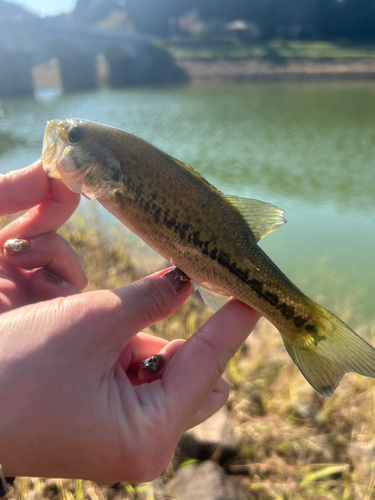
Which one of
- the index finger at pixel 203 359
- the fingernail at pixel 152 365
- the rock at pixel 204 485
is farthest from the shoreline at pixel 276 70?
the fingernail at pixel 152 365

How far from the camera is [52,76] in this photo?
51781mm

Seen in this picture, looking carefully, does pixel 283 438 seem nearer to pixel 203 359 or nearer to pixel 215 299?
pixel 215 299

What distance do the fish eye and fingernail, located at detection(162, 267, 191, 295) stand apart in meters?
0.84

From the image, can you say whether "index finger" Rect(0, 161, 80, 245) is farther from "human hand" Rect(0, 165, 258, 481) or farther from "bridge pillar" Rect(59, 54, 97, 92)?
"bridge pillar" Rect(59, 54, 97, 92)

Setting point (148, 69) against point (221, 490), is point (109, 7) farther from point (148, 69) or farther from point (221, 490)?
point (221, 490)

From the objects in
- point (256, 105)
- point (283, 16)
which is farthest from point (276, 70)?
point (283, 16)

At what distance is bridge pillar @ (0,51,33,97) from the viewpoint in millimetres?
41553

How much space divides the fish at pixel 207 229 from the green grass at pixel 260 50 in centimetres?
5049

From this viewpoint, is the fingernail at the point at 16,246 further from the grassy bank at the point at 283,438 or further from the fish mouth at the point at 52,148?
the grassy bank at the point at 283,438

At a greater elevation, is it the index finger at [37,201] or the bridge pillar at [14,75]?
the bridge pillar at [14,75]

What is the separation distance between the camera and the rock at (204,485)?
7.75ft

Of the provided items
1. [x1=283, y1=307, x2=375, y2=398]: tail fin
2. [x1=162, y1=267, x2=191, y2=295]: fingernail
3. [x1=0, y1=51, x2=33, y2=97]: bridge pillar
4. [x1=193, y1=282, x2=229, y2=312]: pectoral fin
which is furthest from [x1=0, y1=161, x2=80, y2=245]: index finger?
[x1=0, y1=51, x2=33, y2=97]: bridge pillar

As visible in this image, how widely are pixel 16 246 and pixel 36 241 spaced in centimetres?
12

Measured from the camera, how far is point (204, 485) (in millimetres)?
2406
